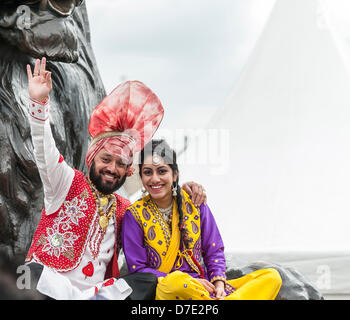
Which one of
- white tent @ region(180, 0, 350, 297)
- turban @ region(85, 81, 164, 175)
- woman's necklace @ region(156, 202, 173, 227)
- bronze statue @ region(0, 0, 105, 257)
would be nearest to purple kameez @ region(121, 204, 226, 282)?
woman's necklace @ region(156, 202, 173, 227)

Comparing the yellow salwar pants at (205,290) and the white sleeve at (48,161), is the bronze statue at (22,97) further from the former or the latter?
the yellow salwar pants at (205,290)

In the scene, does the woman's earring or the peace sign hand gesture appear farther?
the woman's earring

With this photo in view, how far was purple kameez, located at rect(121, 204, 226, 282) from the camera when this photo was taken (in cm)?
212

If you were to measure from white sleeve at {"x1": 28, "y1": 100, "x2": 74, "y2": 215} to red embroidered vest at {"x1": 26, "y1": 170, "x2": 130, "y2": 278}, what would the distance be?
0.04 m

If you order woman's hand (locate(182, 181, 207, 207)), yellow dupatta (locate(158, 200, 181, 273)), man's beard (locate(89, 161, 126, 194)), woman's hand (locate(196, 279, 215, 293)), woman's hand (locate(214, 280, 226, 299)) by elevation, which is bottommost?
woman's hand (locate(214, 280, 226, 299))

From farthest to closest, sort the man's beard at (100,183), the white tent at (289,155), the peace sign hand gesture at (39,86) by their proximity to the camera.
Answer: the white tent at (289,155) → the man's beard at (100,183) → the peace sign hand gesture at (39,86)

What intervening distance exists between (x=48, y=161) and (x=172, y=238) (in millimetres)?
608

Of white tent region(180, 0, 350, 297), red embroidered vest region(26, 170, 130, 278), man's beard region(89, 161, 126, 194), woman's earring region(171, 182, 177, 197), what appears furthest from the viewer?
white tent region(180, 0, 350, 297)

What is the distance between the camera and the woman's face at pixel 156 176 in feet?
7.22

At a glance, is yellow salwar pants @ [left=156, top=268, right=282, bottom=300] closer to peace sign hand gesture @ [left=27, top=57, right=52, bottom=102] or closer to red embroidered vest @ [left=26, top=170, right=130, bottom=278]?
red embroidered vest @ [left=26, top=170, right=130, bottom=278]

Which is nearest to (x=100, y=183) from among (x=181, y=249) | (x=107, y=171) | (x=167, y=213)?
(x=107, y=171)

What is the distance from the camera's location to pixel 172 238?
218cm

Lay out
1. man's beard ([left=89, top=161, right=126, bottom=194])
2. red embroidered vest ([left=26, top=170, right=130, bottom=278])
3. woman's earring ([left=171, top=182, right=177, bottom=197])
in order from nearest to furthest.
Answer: red embroidered vest ([left=26, top=170, right=130, bottom=278]), man's beard ([left=89, top=161, right=126, bottom=194]), woman's earring ([left=171, top=182, right=177, bottom=197])

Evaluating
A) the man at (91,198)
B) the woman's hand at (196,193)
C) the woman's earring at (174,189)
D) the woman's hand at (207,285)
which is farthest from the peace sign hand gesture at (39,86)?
the woman's hand at (207,285)
